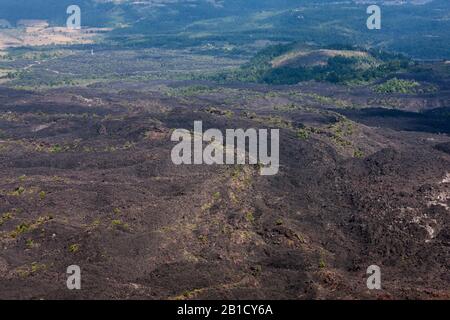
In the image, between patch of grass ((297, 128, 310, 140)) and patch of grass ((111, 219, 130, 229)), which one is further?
patch of grass ((297, 128, 310, 140))

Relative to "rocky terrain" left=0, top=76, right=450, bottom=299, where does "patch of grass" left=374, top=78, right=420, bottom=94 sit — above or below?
above

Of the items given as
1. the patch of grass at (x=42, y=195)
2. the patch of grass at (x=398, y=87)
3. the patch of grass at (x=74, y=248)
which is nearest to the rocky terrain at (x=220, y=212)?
the patch of grass at (x=42, y=195)

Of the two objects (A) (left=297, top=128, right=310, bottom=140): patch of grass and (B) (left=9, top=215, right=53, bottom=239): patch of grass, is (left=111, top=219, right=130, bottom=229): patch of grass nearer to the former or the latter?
(B) (left=9, top=215, right=53, bottom=239): patch of grass

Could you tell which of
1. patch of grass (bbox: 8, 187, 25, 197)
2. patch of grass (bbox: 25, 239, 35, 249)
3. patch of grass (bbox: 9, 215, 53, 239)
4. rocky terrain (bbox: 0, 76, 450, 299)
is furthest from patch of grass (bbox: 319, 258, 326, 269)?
patch of grass (bbox: 8, 187, 25, 197)

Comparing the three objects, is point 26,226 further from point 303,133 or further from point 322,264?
point 303,133

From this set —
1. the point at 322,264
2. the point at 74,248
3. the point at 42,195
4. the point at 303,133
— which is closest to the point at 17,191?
the point at 42,195

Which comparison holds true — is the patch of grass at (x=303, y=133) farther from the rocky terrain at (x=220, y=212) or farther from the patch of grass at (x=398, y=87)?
the patch of grass at (x=398, y=87)

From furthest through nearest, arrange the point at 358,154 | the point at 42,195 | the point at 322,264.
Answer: the point at 358,154 → the point at 42,195 → the point at 322,264
